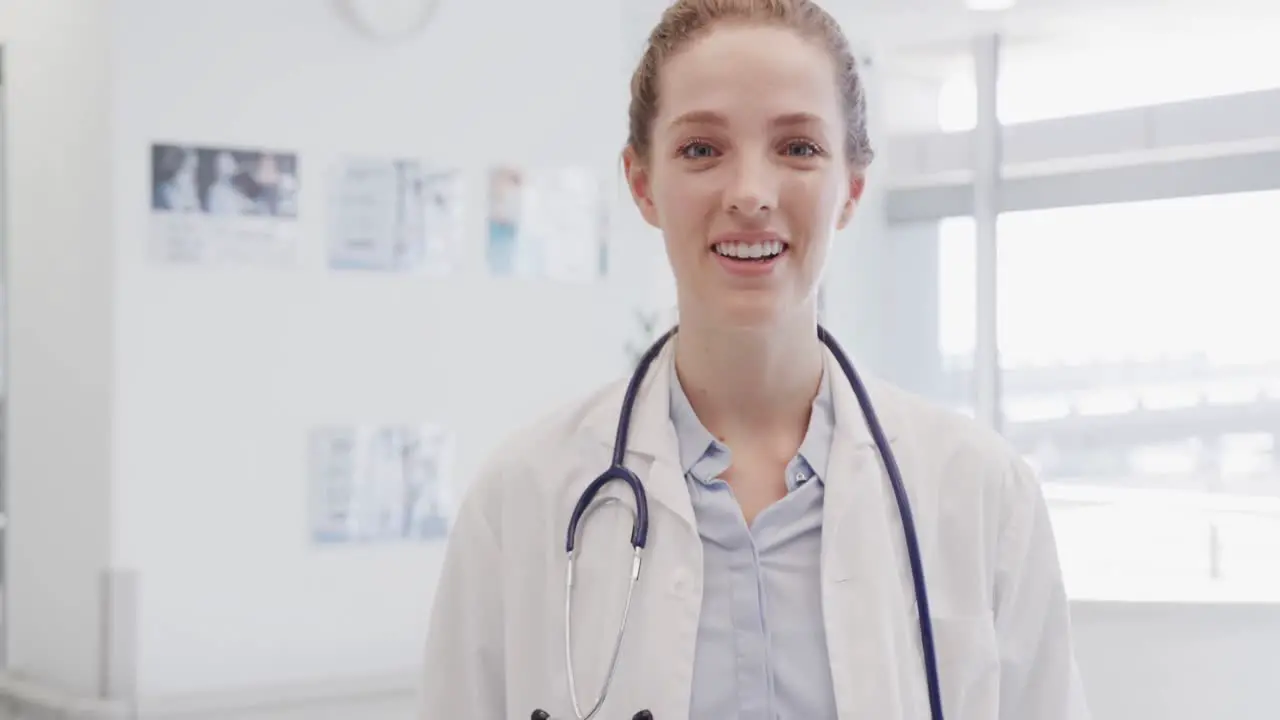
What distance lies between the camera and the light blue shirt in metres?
1.00

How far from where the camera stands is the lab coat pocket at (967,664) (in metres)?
1.05

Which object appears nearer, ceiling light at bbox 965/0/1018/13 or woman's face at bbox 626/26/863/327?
woman's face at bbox 626/26/863/327

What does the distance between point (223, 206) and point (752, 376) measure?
135cm

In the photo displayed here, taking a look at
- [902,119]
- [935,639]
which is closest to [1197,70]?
[902,119]

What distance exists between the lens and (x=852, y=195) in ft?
3.68

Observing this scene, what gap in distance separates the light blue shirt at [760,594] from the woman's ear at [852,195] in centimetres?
15

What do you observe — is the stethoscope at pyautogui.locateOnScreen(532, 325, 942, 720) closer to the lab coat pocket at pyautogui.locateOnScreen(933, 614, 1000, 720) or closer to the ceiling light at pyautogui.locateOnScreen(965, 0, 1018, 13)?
the lab coat pocket at pyautogui.locateOnScreen(933, 614, 1000, 720)

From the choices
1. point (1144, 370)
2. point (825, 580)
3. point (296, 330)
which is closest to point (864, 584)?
point (825, 580)

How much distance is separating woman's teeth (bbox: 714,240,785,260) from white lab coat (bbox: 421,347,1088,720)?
15cm

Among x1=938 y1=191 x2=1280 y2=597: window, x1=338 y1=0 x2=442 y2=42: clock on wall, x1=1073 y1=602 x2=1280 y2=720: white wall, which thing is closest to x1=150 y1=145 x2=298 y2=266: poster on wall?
x1=338 y1=0 x2=442 y2=42: clock on wall

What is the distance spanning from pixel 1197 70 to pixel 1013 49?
0.50 meters

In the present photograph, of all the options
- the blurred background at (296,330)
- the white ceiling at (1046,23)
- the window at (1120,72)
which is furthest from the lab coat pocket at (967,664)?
the window at (1120,72)

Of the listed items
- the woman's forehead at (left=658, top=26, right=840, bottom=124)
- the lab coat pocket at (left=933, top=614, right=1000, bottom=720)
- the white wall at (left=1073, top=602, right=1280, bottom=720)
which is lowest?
the white wall at (left=1073, top=602, right=1280, bottom=720)

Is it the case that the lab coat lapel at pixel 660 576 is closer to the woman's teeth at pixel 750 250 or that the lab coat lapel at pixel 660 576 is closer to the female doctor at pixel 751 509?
the female doctor at pixel 751 509
